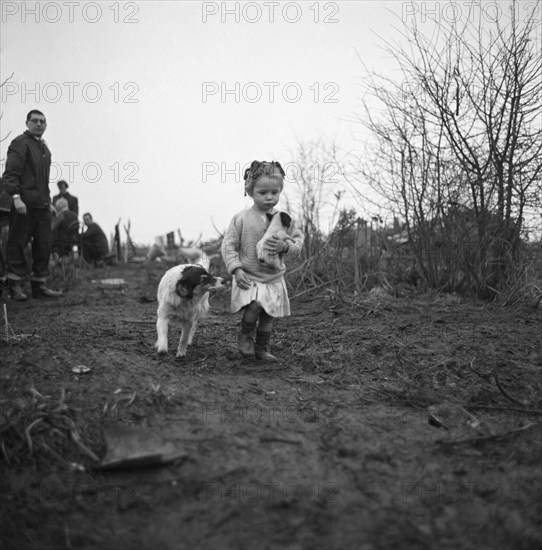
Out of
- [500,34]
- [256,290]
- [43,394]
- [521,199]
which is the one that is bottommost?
[43,394]

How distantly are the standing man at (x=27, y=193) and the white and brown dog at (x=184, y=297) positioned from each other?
12.6ft

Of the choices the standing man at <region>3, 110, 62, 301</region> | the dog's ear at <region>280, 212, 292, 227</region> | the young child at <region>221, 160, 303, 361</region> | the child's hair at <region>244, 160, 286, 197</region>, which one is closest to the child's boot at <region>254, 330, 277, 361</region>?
the young child at <region>221, 160, 303, 361</region>

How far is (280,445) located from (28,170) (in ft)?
19.7

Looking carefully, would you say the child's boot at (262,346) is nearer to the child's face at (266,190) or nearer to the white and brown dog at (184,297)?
the white and brown dog at (184,297)

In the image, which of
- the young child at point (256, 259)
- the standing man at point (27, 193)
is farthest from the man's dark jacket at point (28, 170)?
the young child at point (256, 259)

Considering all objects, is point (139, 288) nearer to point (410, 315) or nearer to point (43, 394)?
point (410, 315)

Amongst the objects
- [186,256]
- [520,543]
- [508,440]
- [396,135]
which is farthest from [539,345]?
[186,256]

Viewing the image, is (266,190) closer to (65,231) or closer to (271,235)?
(271,235)

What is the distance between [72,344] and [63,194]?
10452 millimetres

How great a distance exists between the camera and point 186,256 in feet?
30.8

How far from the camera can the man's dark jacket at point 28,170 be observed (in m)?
6.47

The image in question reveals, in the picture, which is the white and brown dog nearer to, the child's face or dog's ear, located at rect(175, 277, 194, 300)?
dog's ear, located at rect(175, 277, 194, 300)

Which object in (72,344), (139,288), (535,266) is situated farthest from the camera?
(139,288)

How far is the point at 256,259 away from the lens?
12.5ft
